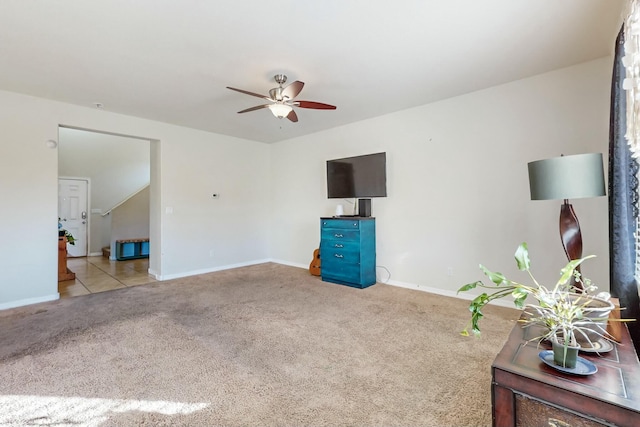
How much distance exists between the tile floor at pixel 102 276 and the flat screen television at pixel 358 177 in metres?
3.34

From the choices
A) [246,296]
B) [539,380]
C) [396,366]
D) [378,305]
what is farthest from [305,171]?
[539,380]

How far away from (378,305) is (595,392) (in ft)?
8.38

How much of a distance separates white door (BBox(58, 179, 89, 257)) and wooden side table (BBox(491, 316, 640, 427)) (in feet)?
29.0

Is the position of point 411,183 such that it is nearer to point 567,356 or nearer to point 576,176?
point 576,176

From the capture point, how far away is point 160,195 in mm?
4746

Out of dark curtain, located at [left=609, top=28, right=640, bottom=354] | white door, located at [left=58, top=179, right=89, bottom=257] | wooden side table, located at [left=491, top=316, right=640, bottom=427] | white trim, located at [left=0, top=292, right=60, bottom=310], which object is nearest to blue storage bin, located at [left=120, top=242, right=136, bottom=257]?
white door, located at [left=58, top=179, right=89, bottom=257]

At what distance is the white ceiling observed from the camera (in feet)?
6.83

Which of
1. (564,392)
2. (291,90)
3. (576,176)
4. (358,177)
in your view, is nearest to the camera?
(564,392)

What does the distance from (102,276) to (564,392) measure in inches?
243

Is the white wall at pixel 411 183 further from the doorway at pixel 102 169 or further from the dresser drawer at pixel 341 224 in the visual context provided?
the doorway at pixel 102 169

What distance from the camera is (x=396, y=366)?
210cm

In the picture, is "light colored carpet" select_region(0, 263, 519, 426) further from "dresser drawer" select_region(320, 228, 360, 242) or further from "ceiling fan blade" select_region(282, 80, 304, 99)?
"ceiling fan blade" select_region(282, 80, 304, 99)

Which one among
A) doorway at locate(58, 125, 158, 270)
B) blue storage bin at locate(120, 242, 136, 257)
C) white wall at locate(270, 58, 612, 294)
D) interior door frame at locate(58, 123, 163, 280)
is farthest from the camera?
doorway at locate(58, 125, 158, 270)

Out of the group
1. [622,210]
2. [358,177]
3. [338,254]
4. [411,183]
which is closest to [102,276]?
[338,254]
